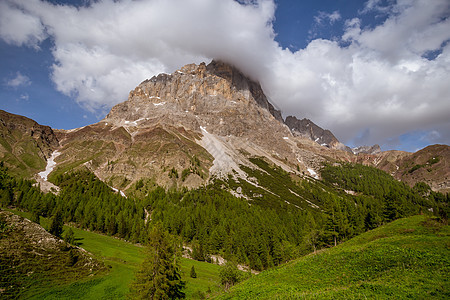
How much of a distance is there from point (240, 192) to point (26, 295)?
527 feet

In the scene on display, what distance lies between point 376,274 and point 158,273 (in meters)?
24.9

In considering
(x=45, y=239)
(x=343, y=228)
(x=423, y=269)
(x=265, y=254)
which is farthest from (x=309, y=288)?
(x=265, y=254)

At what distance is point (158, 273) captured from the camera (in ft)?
96.2

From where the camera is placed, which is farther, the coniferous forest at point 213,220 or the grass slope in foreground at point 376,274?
the coniferous forest at point 213,220

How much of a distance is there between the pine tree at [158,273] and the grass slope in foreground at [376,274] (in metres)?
11.1

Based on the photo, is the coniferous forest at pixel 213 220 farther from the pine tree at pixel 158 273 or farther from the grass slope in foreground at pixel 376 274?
the grass slope in foreground at pixel 376 274

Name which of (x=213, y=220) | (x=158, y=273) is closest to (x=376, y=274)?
(x=158, y=273)

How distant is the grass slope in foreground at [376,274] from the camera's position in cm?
1524

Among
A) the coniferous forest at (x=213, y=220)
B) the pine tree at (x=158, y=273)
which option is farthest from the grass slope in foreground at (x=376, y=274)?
the coniferous forest at (x=213, y=220)

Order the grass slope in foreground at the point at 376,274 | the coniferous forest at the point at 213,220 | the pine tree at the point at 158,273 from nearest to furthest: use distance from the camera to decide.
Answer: the grass slope in foreground at the point at 376,274 < the pine tree at the point at 158,273 < the coniferous forest at the point at 213,220

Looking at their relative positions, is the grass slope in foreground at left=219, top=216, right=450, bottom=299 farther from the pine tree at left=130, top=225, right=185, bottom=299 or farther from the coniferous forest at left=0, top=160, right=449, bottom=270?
the coniferous forest at left=0, top=160, right=449, bottom=270

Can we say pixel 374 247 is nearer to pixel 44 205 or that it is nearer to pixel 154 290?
pixel 154 290

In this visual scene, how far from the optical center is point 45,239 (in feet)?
118

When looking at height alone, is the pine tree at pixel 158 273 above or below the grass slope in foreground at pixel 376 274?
below
